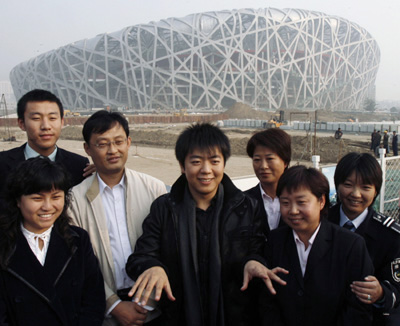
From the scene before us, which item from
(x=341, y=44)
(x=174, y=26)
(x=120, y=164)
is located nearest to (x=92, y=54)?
(x=174, y=26)

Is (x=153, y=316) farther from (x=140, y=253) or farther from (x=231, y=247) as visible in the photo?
(x=231, y=247)

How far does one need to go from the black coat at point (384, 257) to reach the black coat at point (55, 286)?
1.50m

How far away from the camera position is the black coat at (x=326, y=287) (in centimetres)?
185

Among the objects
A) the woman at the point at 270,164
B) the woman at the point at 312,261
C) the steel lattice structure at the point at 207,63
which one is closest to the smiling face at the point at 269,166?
the woman at the point at 270,164

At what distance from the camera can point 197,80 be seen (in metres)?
55.8

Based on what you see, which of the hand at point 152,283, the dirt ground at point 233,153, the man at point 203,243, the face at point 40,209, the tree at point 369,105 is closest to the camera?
the hand at point 152,283

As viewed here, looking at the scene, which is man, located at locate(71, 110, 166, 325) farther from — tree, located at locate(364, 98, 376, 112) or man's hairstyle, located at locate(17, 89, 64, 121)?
tree, located at locate(364, 98, 376, 112)

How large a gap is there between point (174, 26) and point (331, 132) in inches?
1489

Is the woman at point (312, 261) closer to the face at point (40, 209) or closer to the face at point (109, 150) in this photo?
the face at point (109, 150)

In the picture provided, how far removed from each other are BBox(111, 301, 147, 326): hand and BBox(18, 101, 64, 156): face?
123 cm

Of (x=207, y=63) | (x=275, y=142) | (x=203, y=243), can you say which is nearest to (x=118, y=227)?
(x=203, y=243)

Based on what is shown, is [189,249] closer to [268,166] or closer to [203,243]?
[203,243]

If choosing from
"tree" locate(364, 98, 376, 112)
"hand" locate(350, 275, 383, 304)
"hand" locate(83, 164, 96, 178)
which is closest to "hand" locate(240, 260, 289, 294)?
"hand" locate(350, 275, 383, 304)

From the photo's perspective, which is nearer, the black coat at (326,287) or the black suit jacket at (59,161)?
the black coat at (326,287)
